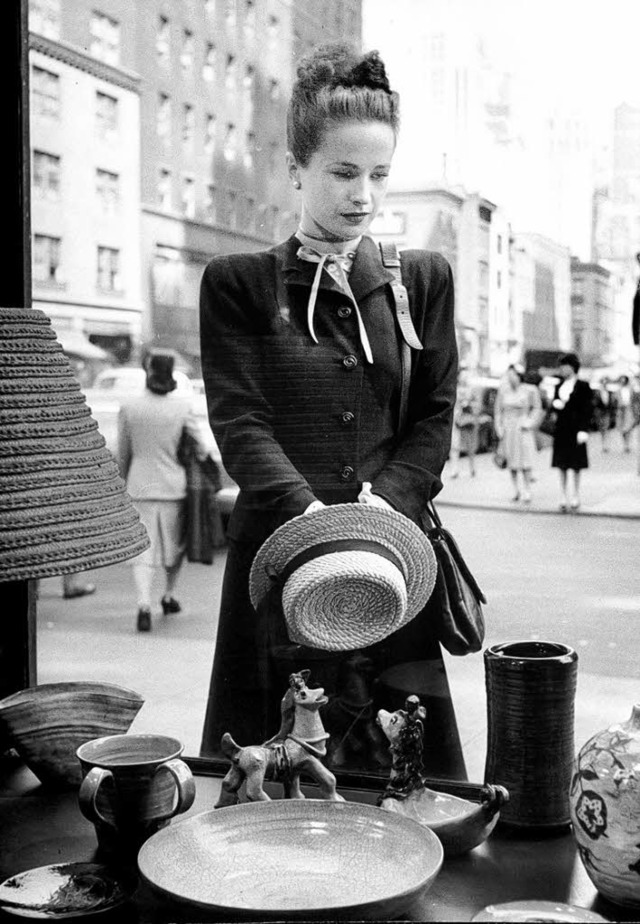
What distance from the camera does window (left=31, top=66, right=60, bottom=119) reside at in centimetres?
Answer: 234

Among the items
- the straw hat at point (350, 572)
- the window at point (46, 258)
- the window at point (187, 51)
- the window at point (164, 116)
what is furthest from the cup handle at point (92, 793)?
the window at point (187, 51)

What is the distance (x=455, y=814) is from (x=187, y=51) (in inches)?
61.1

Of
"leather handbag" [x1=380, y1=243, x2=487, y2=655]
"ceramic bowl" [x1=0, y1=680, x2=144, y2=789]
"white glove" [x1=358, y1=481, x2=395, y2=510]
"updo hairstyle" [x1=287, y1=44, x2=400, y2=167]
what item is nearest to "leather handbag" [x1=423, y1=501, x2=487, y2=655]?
"leather handbag" [x1=380, y1=243, x2=487, y2=655]

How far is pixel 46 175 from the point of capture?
2.38 m

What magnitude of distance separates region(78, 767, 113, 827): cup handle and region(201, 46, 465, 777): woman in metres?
0.59

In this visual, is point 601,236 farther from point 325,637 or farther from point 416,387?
point 325,637

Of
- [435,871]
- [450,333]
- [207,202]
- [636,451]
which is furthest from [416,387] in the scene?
[435,871]

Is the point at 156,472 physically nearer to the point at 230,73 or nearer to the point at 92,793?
the point at 230,73

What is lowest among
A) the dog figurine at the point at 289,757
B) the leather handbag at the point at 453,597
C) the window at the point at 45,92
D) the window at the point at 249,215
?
the dog figurine at the point at 289,757

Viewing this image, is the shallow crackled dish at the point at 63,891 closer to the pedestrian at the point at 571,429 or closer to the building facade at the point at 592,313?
the pedestrian at the point at 571,429

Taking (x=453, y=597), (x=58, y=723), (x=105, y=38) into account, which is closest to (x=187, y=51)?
(x=105, y=38)

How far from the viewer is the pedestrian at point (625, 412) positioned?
208cm

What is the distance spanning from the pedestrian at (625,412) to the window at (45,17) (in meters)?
1.31

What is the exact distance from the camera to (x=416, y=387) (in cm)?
204
